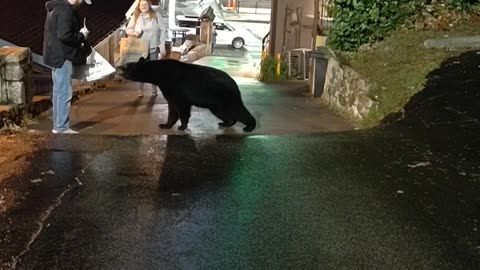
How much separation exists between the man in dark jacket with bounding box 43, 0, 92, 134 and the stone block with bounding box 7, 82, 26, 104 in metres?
0.63

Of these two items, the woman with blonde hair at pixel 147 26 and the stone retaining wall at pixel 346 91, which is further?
the woman with blonde hair at pixel 147 26

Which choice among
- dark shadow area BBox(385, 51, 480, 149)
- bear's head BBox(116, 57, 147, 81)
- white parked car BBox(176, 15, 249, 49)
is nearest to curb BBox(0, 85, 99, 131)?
bear's head BBox(116, 57, 147, 81)

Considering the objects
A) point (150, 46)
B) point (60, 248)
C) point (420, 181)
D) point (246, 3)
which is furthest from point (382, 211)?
point (246, 3)

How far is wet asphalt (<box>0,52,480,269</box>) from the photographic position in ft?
11.9

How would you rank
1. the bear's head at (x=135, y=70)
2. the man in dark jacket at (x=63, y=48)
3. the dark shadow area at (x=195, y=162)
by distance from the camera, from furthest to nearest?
the bear's head at (x=135, y=70) < the man in dark jacket at (x=63, y=48) < the dark shadow area at (x=195, y=162)

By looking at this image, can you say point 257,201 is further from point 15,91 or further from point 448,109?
point 15,91

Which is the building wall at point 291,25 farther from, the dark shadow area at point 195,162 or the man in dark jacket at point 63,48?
the dark shadow area at point 195,162

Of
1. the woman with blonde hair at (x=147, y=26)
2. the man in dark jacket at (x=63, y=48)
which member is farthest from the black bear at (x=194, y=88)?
the woman with blonde hair at (x=147, y=26)

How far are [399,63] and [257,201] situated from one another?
4967mm

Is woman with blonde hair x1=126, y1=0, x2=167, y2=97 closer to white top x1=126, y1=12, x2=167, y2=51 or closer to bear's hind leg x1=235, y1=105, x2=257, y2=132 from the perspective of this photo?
white top x1=126, y1=12, x2=167, y2=51

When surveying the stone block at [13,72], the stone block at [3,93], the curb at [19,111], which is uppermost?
the stone block at [13,72]

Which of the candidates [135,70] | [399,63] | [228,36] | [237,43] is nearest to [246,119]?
[135,70]

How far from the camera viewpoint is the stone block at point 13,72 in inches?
282

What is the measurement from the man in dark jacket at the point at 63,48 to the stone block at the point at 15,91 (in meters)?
0.63
